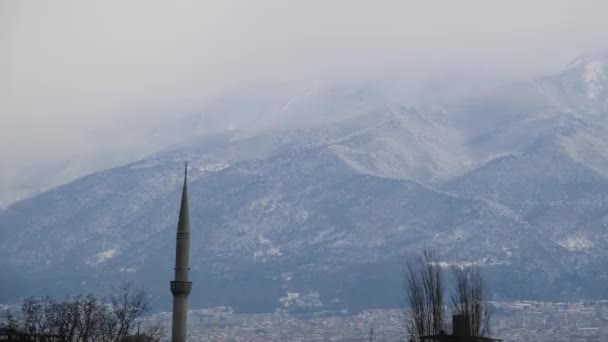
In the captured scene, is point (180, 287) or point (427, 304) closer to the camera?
point (180, 287)

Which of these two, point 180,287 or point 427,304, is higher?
point 427,304

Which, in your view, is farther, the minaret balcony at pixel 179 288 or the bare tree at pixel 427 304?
the bare tree at pixel 427 304

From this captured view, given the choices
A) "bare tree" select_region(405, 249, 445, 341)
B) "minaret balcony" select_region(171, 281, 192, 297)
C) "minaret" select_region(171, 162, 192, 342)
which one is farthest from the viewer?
"bare tree" select_region(405, 249, 445, 341)

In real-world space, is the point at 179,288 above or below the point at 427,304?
below

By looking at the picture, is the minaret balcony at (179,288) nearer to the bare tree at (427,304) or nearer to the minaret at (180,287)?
the minaret at (180,287)

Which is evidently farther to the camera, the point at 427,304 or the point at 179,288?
the point at 427,304

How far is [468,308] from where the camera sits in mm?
105562

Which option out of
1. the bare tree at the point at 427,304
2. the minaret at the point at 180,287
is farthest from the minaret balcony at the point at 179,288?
the bare tree at the point at 427,304

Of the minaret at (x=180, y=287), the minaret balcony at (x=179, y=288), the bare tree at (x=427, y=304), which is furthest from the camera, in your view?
the bare tree at (x=427, y=304)

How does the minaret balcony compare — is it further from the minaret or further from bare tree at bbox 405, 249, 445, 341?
bare tree at bbox 405, 249, 445, 341

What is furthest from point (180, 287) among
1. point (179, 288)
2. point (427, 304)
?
point (427, 304)

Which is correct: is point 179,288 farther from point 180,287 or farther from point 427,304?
point 427,304

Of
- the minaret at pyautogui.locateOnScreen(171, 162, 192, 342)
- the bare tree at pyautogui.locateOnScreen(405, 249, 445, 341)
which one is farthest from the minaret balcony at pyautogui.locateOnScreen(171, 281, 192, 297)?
the bare tree at pyautogui.locateOnScreen(405, 249, 445, 341)

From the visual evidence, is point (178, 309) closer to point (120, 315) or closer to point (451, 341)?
point (120, 315)
